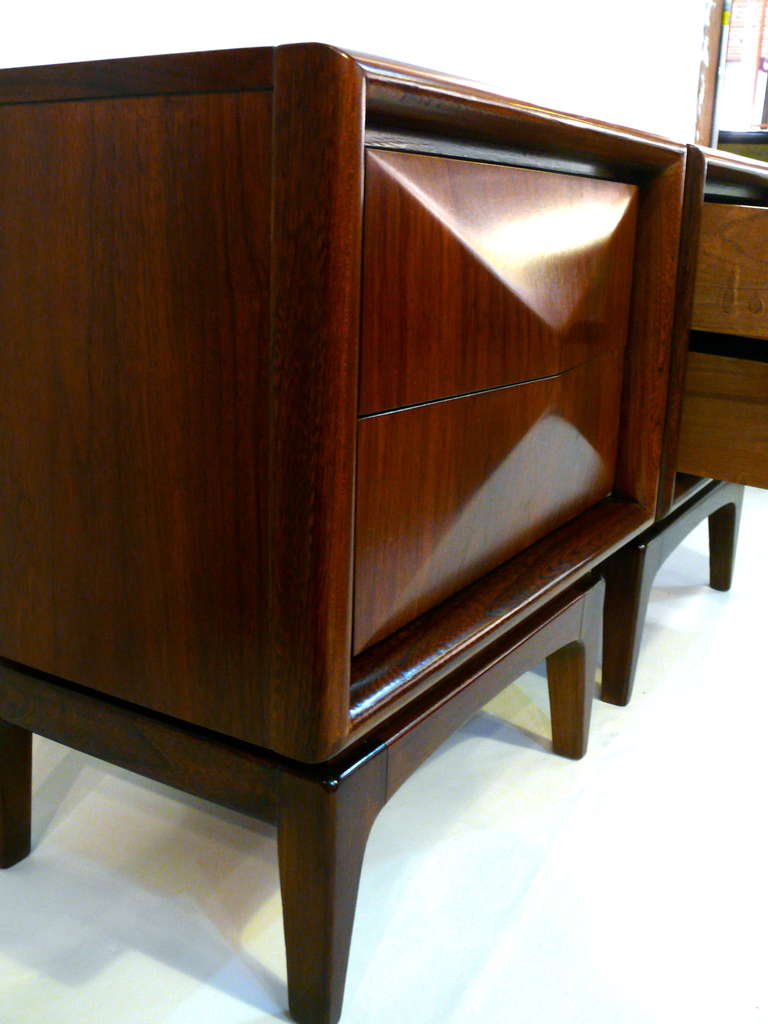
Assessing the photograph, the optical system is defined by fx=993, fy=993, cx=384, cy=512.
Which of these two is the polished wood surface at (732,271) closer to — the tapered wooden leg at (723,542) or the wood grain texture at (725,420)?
the wood grain texture at (725,420)

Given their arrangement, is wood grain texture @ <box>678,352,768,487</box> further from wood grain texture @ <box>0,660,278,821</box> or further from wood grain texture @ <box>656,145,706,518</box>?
wood grain texture @ <box>0,660,278,821</box>

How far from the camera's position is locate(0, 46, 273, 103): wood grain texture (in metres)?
0.48

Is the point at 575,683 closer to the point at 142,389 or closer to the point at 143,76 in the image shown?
the point at 142,389

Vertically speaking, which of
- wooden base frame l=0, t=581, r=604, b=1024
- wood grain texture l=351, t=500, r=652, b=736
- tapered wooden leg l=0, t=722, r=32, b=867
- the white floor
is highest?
wood grain texture l=351, t=500, r=652, b=736

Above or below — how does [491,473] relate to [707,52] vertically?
below

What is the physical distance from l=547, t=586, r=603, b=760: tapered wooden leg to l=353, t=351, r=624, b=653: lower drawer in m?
0.11

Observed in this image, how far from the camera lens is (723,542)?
4.69ft

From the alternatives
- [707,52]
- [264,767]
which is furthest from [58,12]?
[707,52]

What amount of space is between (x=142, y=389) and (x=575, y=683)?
0.56m

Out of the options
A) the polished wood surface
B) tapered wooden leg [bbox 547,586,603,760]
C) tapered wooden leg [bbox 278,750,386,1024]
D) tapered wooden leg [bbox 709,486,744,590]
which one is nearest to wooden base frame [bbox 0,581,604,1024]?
tapered wooden leg [bbox 278,750,386,1024]

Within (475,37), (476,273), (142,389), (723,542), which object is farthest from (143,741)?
(475,37)

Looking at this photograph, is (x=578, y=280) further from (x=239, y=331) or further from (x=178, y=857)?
(x=178, y=857)

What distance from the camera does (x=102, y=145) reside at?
0.55m

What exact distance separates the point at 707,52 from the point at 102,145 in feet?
7.01
